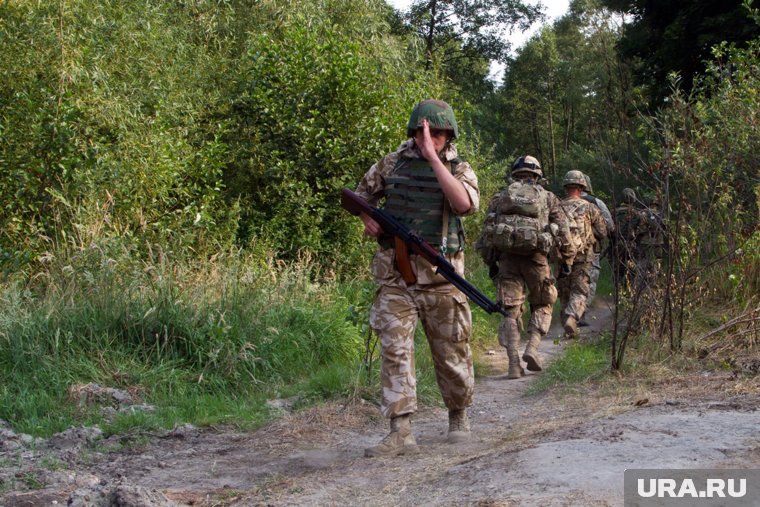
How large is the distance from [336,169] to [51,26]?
4.00 meters

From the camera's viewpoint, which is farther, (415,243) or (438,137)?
(438,137)

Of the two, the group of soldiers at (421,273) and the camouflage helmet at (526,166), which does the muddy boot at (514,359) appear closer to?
the camouflage helmet at (526,166)

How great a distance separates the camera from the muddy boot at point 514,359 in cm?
860

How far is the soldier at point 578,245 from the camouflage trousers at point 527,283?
130cm

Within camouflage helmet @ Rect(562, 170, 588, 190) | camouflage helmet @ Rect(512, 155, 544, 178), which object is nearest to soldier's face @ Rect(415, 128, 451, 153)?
camouflage helmet @ Rect(512, 155, 544, 178)

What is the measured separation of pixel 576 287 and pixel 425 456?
559cm

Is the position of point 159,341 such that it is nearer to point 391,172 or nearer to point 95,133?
point 391,172

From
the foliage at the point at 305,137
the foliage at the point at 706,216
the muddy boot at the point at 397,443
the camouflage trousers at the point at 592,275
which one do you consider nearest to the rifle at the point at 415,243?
the muddy boot at the point at 397,443

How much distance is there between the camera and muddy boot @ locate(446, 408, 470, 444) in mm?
5820

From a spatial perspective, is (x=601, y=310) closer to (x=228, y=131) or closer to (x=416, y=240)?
(x=228, y=131)

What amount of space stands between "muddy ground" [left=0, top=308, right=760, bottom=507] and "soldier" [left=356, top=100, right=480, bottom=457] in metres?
0.33

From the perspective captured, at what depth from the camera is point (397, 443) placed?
5.48 m

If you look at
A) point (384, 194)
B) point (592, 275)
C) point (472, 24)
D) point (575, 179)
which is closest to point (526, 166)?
point (575, 179)

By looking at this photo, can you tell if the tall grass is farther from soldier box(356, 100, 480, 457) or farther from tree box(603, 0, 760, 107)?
tree box(603, 0, 760, 107)
